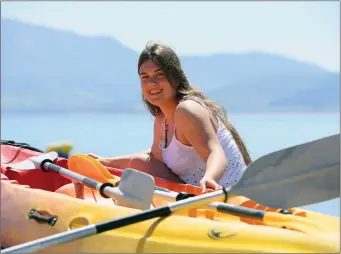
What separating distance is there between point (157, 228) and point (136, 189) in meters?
0.17

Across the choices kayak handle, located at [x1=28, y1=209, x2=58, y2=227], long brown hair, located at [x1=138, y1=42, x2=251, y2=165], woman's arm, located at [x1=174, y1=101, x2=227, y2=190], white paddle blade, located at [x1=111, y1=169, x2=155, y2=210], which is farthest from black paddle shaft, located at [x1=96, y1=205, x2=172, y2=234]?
long brown hair, located at [x1=138, y1=42, x2=251, y2=165]

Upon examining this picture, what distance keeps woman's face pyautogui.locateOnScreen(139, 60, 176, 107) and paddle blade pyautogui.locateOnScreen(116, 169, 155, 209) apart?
0.45m

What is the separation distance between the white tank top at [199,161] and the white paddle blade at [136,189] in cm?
38

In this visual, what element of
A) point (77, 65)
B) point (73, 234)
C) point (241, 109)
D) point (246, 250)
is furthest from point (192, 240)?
point (77, 65)

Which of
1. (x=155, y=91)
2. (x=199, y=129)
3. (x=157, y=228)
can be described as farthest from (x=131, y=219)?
(x=155, y=91)

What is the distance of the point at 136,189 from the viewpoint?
1.44m

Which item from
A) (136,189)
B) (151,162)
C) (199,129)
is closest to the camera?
(136,189)

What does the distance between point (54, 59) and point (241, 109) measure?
6.55 m

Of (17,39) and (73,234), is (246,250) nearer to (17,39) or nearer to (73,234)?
(73,234)

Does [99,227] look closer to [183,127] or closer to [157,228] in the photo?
[157,228]

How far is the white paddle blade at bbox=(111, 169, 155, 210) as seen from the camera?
1.41m

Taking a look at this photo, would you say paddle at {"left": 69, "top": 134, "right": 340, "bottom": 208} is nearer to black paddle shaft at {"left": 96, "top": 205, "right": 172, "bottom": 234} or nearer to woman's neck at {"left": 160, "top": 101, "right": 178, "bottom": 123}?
black paddle shaft at {"left": 96, "top": 205, "right": 172, "bottom": 234}

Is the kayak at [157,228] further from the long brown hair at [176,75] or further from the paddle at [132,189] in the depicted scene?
the long brown hair at [176,75]

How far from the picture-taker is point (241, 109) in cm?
1981
